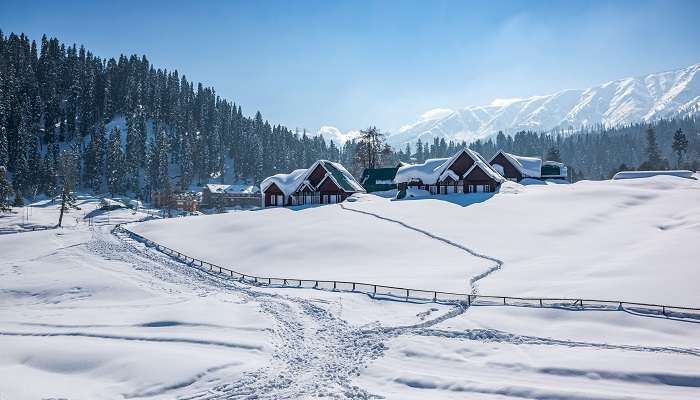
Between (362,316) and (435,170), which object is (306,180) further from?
(362,316)

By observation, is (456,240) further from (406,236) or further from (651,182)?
(651,182)

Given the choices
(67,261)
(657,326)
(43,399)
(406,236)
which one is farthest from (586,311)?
(67,261)

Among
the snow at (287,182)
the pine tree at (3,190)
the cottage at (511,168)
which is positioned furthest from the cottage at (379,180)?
the pine tree at (3,190)

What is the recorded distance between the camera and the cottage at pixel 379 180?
73.2m

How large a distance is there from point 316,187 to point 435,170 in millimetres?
16976

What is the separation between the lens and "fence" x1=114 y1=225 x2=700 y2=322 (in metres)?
19.2

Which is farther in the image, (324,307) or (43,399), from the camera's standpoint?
(324,307)

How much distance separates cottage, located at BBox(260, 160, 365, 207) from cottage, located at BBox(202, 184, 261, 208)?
37.8 metres

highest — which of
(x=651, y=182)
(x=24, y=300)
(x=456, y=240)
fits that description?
(x=651, y=182)

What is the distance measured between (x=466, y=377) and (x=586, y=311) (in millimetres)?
8890

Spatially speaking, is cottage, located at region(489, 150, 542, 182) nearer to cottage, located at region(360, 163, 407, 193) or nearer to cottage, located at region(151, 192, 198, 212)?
cottage, located at region(360, 163, 407, 193)

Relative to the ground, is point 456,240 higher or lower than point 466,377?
higher

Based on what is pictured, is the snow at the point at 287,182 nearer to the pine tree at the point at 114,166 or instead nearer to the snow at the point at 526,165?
the snow at the point at 526,165

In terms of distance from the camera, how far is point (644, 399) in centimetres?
1251
